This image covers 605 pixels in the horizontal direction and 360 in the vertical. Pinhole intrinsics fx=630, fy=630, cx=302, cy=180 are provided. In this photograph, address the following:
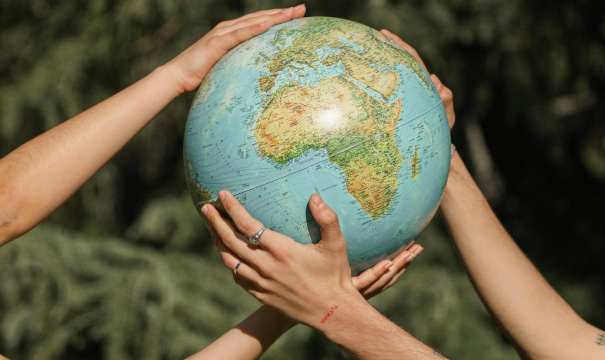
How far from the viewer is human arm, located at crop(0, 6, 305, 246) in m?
1.70

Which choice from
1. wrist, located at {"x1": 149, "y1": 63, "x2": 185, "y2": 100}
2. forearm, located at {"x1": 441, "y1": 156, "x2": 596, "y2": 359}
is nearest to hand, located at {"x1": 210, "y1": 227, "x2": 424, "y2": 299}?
forearm, located at {"x1": 441, "y1": 156, "x2": 596, "y2": 359}

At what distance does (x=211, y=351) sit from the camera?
1959mm

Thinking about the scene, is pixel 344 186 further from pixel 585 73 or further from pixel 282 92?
pixel 585 73

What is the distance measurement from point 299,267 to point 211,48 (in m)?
0.77

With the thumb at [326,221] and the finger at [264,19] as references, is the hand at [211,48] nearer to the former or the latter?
the finger at [264,19]

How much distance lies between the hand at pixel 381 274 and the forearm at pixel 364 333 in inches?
6.5

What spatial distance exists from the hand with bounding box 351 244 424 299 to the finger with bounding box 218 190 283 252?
1.09 ft

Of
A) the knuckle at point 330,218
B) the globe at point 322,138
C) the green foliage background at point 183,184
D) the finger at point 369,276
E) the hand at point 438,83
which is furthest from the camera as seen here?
the green foliage background at point 183,184

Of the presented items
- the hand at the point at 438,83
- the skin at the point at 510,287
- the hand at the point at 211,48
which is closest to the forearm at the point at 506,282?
the skin at the point at 510,287

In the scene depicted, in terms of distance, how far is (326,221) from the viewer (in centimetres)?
158

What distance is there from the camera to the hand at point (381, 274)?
5.98ft

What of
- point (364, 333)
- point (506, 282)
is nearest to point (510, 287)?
point (506, 282)

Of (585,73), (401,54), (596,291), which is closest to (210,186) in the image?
(401,54)

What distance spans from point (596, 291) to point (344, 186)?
5.20 meters
